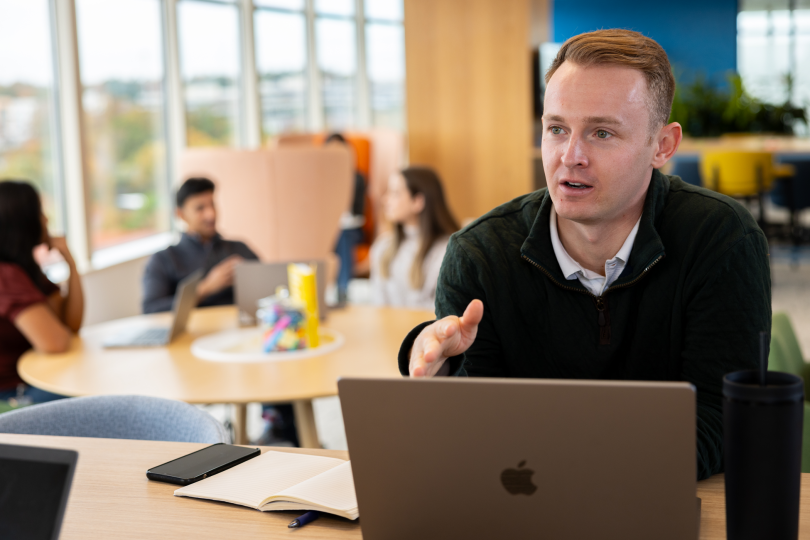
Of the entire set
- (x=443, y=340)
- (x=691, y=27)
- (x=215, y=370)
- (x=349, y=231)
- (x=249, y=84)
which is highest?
(x=691, y=27)

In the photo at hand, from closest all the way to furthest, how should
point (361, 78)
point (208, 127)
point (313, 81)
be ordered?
point (208, 127), point (313, 81), point (361, 78)

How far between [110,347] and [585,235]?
1.77 m

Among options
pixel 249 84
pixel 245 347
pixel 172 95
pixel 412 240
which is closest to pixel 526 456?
pixel 245 347

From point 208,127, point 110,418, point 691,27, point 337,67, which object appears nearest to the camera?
point 110,418

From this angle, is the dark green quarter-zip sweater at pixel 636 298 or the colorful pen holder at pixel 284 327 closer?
the dark green quarter-zip sweater at pixel 636 298

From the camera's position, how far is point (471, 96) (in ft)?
17.0

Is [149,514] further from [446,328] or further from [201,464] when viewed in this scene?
[446,328]

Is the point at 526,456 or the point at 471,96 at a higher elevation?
the point at 471,96

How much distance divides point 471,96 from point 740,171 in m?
2.96

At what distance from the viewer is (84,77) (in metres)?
4.77

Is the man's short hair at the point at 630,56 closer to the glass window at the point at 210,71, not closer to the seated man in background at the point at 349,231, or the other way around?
the seated man in background at the point at 349,231

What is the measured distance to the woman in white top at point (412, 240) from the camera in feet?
11.0

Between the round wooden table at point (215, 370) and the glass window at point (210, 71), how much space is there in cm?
359

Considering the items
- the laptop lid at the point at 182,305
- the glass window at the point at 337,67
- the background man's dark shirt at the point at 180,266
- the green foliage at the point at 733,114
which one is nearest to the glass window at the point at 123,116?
the background man's dark shirt at the point at 180,266
